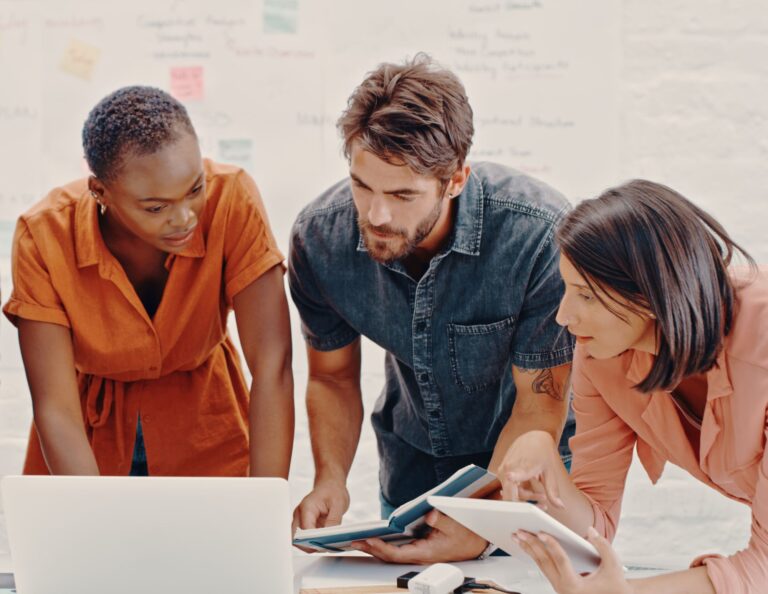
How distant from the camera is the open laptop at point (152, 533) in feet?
4.15

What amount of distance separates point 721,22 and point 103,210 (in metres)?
1.71

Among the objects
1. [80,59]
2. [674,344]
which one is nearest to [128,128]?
[674,344]

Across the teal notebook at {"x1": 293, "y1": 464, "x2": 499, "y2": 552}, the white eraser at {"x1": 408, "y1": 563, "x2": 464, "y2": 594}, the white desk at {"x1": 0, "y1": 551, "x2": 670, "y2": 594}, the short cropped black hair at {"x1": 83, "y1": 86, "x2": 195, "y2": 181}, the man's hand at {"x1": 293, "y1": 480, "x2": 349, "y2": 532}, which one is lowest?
the man's hand at {"x1": 293, "y1": 480, "x2": 349, "y2": 532}

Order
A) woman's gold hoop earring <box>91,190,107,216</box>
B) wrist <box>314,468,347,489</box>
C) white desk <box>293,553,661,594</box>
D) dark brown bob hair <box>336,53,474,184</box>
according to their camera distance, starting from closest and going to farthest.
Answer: white desk <box>293,553,661,594</box> < dark brown bob hair <box>336,53,474,184</box> < woman's gold hoop earring <box>91,190,107,216</box> < wrist <box>314,468,347,489</box>

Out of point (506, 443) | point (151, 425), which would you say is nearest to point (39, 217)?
point (151, 425)

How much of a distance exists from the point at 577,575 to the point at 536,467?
0.95 feet

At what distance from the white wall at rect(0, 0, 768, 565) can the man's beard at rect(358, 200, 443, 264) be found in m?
1.07

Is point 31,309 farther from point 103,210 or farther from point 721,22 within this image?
point 721,22

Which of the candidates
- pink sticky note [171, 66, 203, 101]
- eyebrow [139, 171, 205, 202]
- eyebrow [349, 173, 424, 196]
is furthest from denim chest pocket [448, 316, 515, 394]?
pink sticky note [171, 66, 203, 101]

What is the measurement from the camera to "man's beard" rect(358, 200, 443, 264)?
1.69 meters

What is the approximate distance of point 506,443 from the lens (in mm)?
1816

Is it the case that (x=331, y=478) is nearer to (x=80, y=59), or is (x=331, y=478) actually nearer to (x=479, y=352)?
(x=479, y=352)

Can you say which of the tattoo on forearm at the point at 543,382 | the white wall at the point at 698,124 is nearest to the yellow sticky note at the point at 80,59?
the white wall at the point at 698,124

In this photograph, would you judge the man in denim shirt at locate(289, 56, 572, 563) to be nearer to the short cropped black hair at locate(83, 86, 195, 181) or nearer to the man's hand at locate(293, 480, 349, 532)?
the man's hand at locate(293, 480, 349, 532)
